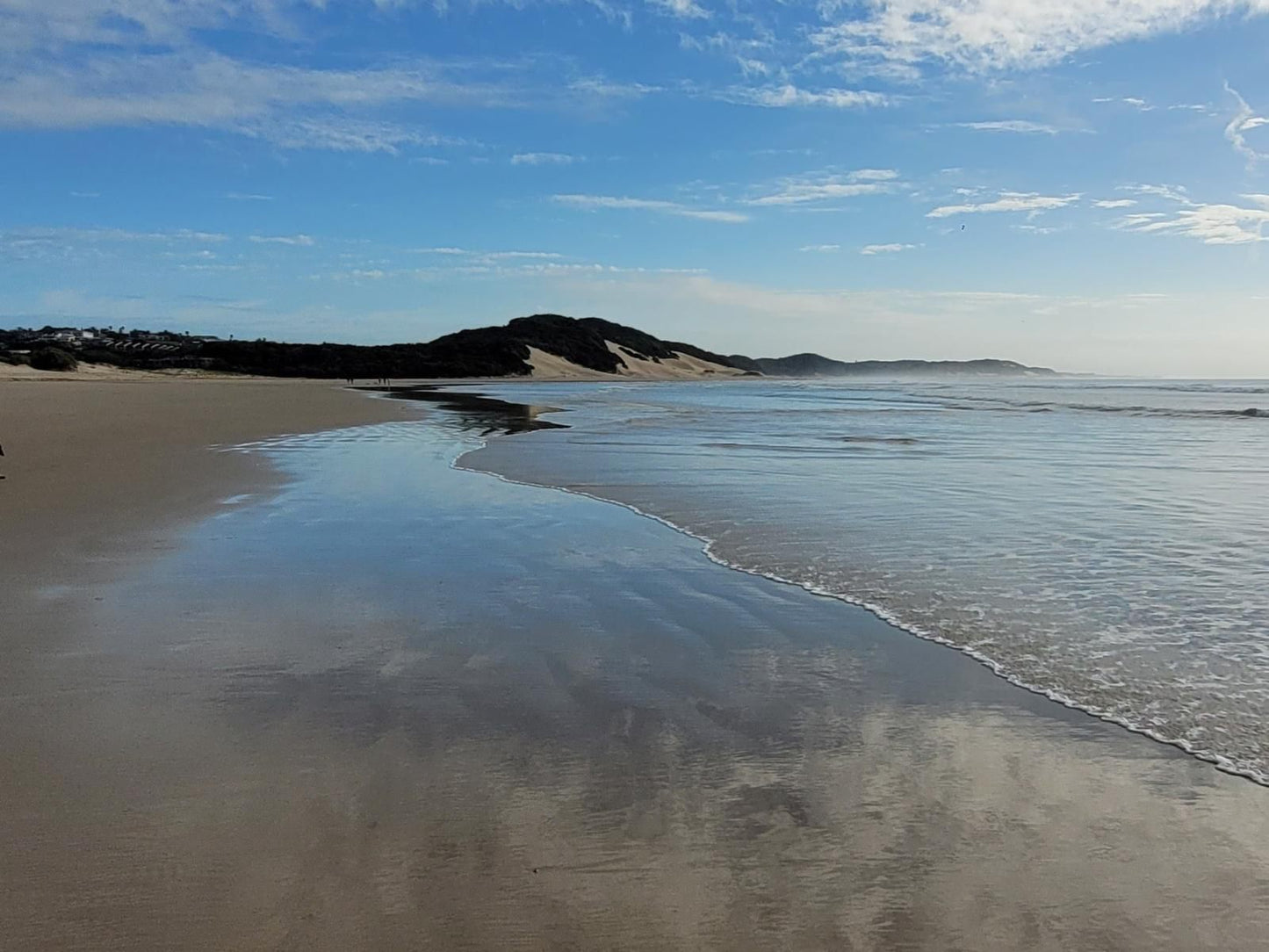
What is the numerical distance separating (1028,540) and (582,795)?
19.0 feet

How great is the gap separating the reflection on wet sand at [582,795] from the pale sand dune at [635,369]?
9172 cm

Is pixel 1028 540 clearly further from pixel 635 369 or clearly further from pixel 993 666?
pixel 635 369

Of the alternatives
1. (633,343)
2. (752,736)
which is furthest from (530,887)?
(633,343)

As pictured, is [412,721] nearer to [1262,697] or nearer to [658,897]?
[658,897]

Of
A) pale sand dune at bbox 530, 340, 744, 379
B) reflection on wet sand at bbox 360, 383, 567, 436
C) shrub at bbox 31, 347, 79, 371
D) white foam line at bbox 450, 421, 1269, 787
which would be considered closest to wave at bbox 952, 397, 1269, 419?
reflection on wet sand at bbox 360, 383, 567, 436

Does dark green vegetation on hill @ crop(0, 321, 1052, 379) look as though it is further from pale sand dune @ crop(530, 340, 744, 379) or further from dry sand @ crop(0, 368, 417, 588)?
dry sand @ crop(0, 368, 417, 588)

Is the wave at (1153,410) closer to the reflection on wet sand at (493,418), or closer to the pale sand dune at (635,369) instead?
the reflection on wet sand at (493,418)

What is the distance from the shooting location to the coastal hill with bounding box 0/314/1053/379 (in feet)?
234

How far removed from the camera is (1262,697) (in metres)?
4.08

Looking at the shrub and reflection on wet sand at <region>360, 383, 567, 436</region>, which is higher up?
the shrub

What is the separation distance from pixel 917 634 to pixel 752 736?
1.85 m

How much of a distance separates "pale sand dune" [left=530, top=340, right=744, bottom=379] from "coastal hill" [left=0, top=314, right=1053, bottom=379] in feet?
0.74

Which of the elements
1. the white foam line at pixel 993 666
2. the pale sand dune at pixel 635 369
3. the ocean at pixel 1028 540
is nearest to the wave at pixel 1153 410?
the ocean at pixel 1028 540

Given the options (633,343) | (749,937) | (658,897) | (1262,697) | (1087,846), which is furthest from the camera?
(633,343)
